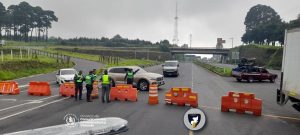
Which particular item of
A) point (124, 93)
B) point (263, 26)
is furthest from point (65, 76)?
point (263, 26)

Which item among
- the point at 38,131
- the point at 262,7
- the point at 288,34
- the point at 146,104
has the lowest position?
the point at 146,104

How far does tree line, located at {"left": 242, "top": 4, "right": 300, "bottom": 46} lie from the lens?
113 metres

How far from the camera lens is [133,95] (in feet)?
62.2

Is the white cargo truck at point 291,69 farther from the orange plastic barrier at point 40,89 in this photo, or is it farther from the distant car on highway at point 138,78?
the orange plastic barrier at point 40,89

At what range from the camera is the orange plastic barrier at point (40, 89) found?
70.6 feet

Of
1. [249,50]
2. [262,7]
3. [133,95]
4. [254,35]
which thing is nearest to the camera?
[133,95]

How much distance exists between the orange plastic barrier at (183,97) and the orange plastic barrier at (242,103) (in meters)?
1.73

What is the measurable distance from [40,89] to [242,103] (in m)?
13.0

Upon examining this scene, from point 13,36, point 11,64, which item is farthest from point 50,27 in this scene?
point 11,64

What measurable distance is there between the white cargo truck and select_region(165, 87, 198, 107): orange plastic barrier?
13.7 ft

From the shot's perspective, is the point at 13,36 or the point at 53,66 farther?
the point at 13,36

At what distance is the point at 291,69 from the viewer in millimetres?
12812

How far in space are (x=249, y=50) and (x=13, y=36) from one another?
108 meters

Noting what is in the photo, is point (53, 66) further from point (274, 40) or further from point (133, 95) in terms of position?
point (274, 40)
